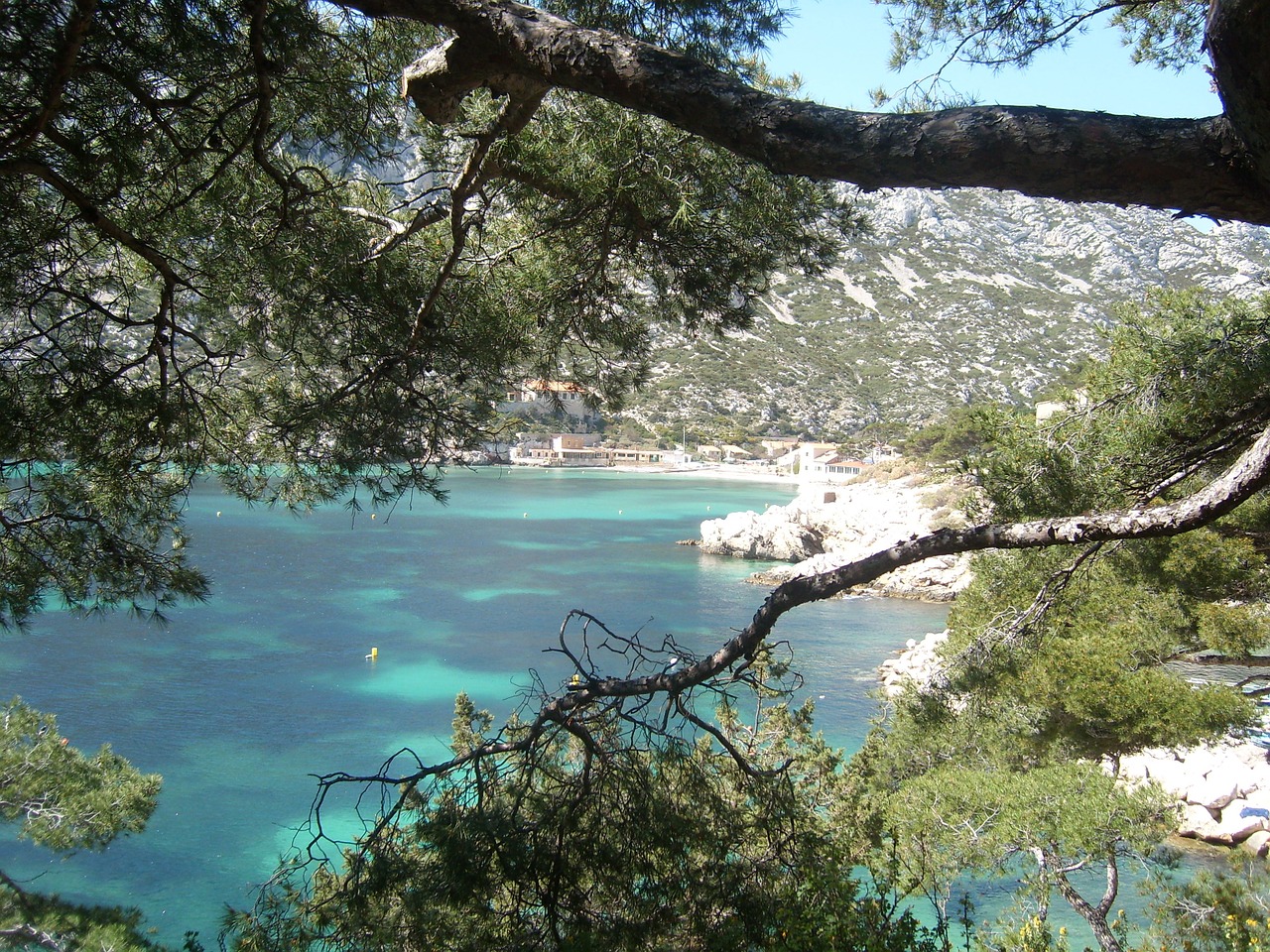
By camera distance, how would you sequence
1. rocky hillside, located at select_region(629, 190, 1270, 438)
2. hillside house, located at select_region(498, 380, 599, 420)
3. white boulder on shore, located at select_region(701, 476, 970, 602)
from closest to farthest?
hillside house, located at select_region(498, 380, 599, 420) → white boulder on shore, located at select_region(701, 476, 970, 602) → rocky hillside, located at select_region(629, 190, 1270, 438)

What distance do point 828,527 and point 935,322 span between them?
96.4 ft

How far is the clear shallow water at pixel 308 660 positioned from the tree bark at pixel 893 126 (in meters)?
2.22

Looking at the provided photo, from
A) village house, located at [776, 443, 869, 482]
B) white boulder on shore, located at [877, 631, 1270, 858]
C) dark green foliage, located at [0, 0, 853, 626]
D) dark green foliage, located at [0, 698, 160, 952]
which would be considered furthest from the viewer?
village house, located at [776, 443, 869, 482]

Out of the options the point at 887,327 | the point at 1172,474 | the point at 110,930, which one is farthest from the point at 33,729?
the point at 887,327

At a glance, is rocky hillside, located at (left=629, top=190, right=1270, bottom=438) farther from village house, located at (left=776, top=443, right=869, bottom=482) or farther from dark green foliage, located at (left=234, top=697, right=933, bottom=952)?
dark green foliage, located at (left=234, top=697, right=933, bottom=952)

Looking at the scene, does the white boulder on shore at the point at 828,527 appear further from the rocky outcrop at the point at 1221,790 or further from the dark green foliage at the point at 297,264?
the dark green foliage at the point at 297,264

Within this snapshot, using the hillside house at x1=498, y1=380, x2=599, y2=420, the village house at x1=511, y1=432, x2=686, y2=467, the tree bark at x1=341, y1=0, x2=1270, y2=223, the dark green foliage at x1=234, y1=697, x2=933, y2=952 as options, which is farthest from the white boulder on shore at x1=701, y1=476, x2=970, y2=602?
the village house at x1=511, y1=432, x2=686, y2=467

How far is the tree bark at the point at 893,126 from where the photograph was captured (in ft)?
3.40

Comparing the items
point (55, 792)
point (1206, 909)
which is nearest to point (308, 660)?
point (55, 792)

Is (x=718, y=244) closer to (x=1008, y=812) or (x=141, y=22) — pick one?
(x=141, y=22)

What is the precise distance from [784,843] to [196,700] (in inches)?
484

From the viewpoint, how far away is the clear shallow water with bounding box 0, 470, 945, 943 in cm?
852

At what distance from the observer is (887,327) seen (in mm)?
50594

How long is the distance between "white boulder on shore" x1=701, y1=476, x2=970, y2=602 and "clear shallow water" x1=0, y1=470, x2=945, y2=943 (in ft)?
3.57
